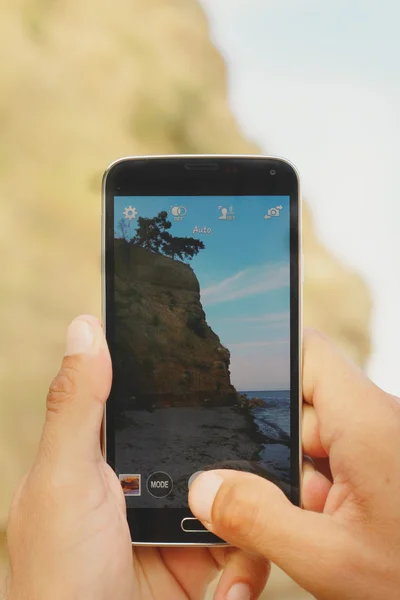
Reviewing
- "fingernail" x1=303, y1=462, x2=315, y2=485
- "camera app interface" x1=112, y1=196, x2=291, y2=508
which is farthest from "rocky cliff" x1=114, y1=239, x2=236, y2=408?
"fingernail" x1=303, y1=462, x2=315, y2=485

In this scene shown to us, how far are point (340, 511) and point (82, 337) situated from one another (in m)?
0.26

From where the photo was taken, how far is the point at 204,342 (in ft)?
1.73

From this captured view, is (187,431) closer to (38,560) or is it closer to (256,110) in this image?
(38,560)

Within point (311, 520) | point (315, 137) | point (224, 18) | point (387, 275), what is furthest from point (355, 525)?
point (224, 18)

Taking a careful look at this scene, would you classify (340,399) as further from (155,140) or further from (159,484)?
(155,140)

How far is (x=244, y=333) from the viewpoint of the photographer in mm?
529

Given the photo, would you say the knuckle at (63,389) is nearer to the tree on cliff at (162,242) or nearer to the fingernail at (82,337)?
the fingernail at (82,337)

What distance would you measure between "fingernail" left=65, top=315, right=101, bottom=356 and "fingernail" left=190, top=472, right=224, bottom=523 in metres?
0.15

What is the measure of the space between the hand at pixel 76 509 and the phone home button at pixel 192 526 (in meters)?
0.05

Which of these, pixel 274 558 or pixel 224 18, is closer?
pixel 274 558

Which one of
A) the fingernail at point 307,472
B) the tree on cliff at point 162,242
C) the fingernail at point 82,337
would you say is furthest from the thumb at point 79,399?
the fingernail at point 307,472

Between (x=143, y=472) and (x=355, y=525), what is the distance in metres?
0.20

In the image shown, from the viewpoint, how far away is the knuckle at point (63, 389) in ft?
1.51

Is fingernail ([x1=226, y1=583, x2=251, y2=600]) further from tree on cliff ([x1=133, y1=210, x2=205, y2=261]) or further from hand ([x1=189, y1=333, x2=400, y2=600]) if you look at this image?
tree on cliff ([x1=133, y1=210, x2=205, y2=261])
